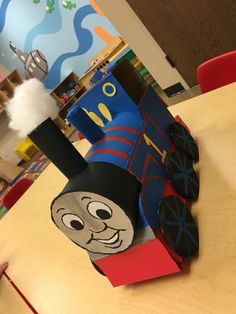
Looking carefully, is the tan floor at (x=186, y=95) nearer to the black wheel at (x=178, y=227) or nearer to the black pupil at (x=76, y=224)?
the black wheel at (x=178, y=227)

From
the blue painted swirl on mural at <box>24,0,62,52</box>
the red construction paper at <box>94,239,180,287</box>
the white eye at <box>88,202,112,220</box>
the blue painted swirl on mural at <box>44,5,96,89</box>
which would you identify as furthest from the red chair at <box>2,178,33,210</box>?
the blue painted swirl on mural at <box>24,0,62,52</box>

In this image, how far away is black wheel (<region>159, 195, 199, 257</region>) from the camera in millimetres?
744

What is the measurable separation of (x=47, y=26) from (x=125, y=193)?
14.0 feet

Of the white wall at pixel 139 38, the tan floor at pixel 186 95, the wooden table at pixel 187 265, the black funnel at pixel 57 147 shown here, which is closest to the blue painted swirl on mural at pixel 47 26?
the white wall at pixel 139 38

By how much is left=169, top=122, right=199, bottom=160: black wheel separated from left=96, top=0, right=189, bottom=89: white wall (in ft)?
5.71

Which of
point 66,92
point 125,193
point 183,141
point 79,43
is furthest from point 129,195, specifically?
point 66,92

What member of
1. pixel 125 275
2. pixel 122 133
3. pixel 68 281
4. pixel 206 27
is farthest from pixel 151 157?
pixel 206 27

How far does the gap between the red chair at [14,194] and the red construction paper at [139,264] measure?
4.86 ft

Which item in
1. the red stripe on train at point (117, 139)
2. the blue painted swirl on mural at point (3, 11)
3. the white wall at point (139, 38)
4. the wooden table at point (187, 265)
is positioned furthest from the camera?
the blue painted swirl on mural at point (3, 11)

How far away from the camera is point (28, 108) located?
28.4 inches

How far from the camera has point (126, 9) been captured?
250 centimetres

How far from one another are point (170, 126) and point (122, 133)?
23 centimetres

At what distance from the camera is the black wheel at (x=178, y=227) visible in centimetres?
74

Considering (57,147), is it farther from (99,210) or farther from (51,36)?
(51,36)
